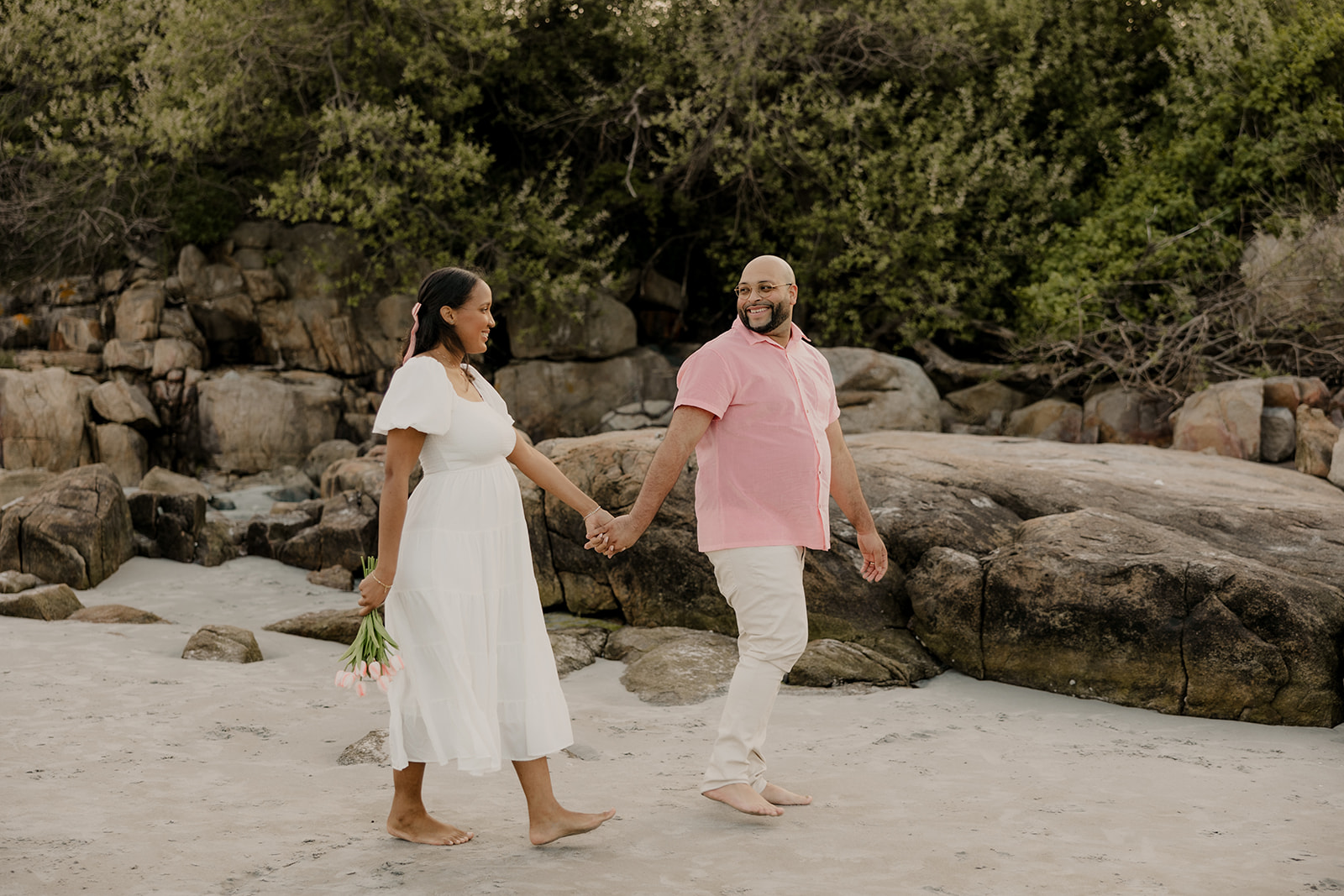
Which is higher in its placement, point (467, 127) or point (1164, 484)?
point (467, 127)

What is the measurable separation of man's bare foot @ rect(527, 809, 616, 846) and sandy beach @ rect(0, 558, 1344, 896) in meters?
0.04

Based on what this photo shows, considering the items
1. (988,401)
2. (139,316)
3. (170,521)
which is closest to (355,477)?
(170,521)

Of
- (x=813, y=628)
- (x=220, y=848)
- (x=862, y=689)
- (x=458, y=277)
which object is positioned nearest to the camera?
(x=220, y=848)

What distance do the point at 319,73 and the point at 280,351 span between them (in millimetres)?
3775

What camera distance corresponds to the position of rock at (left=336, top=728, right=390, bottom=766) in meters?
4.64

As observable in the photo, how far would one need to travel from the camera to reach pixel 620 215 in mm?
15641

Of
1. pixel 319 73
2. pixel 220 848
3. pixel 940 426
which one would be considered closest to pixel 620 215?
pixel 319 73

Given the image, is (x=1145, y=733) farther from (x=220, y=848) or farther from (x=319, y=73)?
(x=319, y=73)

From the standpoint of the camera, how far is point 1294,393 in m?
10.1

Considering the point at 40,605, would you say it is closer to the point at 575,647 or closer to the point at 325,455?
the point at 575,647

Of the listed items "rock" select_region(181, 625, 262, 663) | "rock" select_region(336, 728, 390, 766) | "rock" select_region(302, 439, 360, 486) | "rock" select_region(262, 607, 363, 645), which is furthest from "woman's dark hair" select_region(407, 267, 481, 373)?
"rock" select_region(302, 439, 360, 486)

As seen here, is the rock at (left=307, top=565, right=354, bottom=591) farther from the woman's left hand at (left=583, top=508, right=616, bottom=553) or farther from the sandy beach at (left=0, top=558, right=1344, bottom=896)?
the woman's left hand at (left=583, top=508, right=616, bottom=553)

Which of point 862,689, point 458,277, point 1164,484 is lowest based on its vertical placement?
point 862,689

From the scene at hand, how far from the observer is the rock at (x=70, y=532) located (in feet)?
28.4
